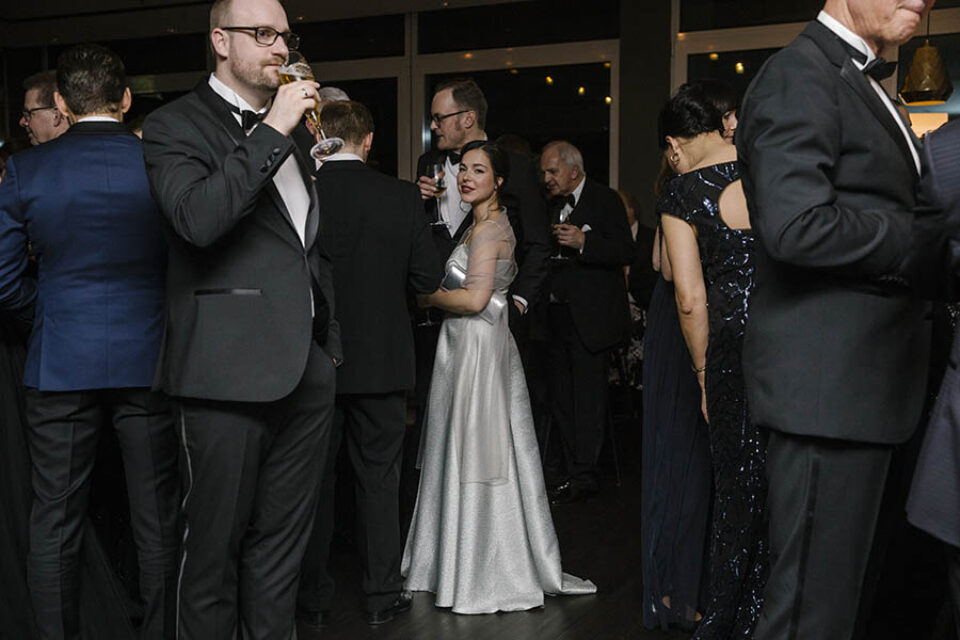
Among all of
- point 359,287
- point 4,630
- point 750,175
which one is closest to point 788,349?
point 750,175

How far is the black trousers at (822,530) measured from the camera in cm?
192

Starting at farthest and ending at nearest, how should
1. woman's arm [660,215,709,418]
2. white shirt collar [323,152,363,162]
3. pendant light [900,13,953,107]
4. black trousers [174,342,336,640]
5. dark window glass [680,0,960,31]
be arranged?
1. dark window glass [680,0,960,31]
2. pendant light [900,13,953,107]
3. white shirt collar [323,152,363,162]
4. woman's arm [660,215,709,418]
5. black trousers [174,342,336,640]

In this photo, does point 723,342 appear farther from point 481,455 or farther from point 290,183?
point 290,183

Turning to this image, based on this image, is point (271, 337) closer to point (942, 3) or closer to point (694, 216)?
point (694, 216)

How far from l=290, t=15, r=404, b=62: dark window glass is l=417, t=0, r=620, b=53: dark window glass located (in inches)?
10.6

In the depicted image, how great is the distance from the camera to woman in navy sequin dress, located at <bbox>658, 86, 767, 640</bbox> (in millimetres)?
2887

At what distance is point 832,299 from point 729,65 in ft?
22.3

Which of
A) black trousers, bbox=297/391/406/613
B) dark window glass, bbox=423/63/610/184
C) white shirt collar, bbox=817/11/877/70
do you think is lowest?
black trousers, bbox=297/391/406/613

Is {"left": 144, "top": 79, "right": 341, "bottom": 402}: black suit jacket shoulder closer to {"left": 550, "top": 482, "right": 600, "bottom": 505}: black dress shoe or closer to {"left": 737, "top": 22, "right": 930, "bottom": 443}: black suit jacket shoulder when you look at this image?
{"left": 737, "top": 22, "right": 930, "bottom": 443}: black suit jacket shoulder

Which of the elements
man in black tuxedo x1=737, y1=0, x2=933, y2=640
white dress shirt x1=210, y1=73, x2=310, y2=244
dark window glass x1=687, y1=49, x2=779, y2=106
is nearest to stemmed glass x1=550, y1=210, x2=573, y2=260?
white dress shirt x1=210, y1=73, x2=310, y2=244

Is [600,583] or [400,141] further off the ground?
[400,141]

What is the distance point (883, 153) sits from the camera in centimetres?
188

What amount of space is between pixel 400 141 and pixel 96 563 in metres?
7.10

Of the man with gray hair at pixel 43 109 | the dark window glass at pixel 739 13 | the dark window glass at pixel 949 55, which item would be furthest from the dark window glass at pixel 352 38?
the man with gray hair at pixel 43 109
